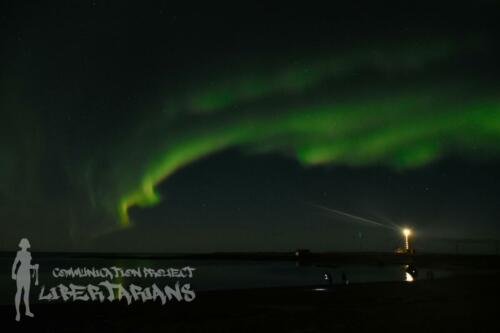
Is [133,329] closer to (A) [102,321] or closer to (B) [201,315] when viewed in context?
(A) [102,321]

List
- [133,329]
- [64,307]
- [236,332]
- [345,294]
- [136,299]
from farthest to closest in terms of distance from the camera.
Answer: [345,294]
[136,299]
[64,307]
[133,329]
[236,332]

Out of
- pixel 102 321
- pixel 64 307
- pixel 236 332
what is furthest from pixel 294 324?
pixel 64 307

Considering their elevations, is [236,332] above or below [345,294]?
below

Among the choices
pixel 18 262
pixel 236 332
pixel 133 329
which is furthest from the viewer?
pixel 18 262

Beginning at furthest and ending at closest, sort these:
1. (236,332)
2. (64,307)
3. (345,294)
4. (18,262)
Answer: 1. (345,294)
2. (64,307)
3. (18,262)
4. (236,332)

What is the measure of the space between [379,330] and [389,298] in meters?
9.37

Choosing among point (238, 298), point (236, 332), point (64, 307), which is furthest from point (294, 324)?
point (64, 307)

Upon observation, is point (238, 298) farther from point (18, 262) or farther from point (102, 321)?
point (18, 262)

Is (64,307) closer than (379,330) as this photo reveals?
No

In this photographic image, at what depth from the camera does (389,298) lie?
858 inches

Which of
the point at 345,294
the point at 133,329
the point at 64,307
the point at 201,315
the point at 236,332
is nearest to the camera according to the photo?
the point at 236,332

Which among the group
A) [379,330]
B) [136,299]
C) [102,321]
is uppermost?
[136,299]

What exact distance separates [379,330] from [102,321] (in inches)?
357

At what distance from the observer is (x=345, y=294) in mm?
24672
